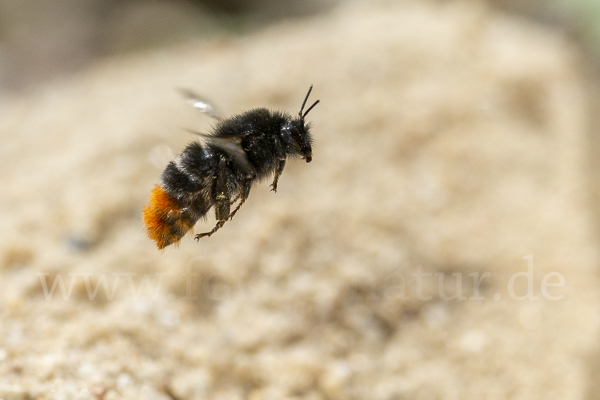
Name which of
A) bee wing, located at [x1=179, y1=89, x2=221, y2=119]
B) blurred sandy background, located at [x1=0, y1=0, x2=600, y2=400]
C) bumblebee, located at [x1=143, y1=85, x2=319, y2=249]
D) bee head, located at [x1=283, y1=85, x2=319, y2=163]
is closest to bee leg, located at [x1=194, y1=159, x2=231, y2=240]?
bumblebee, located at [x1=143, y1=85, x2=319, y2=249]

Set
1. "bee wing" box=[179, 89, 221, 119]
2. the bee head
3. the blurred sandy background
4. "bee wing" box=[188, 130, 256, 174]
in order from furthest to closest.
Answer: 1. the blurred sandy background
2. "bee wing" box=[179, 89, 221, 119]
3. the bee head
4. "bee wing" box=[188, 130, 256, 174]

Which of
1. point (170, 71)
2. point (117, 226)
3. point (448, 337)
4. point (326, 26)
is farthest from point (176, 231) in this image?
point (326, 26)

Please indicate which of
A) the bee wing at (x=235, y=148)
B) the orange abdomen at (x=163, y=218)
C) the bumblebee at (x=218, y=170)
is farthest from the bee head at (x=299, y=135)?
the orange abdomen at (x=163, y=218)

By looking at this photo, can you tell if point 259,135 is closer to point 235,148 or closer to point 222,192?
point 235,148

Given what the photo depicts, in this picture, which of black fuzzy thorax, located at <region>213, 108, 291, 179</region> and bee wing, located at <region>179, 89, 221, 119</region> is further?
bee wing, located at <region>179, 89, 221, 119</region>

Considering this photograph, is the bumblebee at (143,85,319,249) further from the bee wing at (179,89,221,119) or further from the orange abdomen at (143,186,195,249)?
the bee wing at (179,89,221,119)

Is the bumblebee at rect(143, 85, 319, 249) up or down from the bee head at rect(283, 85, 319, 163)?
down
